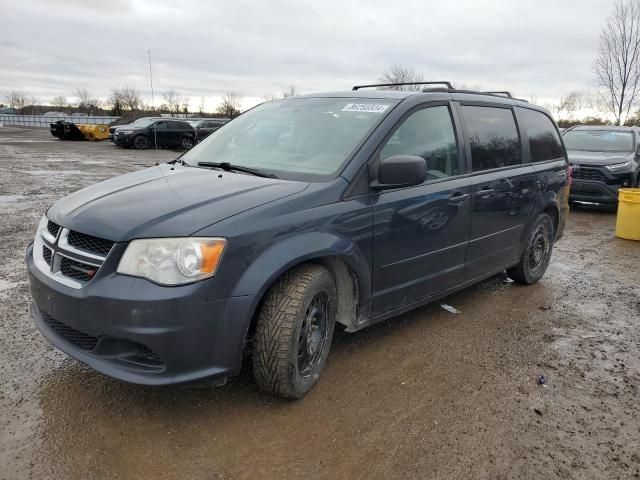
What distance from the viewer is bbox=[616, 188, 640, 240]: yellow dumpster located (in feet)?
25.3

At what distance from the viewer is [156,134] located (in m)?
25.4

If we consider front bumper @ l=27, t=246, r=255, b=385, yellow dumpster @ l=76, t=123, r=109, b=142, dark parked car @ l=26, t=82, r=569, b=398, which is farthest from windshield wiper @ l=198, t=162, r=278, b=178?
yellow dumpster @ l=76, t=123, r=109, b=142

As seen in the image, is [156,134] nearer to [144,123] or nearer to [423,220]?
[144,123]

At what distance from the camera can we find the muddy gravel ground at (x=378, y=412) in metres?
2.48

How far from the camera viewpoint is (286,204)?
9.30ft

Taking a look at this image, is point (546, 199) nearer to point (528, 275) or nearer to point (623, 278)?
point (528, 275)

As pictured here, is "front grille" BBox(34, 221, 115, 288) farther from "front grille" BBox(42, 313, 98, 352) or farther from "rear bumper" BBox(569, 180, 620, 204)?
"rear bumper" BBox(569, 180, 620, 204)

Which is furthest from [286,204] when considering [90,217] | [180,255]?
[90,217]

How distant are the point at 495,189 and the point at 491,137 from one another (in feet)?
1.55

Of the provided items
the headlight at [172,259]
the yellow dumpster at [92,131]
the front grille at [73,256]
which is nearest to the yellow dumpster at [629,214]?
the headlight at [172,259]

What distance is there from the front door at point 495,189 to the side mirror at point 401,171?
3.55 ft

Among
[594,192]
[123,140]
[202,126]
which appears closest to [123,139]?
[123,140]

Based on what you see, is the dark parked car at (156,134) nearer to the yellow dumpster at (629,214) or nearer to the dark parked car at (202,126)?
the dark parked car at (202,126)

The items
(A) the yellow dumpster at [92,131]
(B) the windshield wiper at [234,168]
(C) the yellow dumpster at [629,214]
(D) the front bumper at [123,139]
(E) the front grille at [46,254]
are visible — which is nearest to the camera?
(E) the front grille at [46,254]
